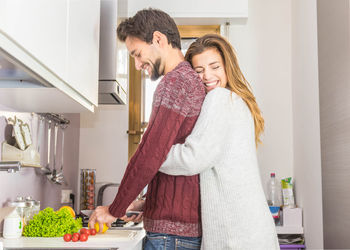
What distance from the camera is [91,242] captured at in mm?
1622

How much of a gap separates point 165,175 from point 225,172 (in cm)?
18

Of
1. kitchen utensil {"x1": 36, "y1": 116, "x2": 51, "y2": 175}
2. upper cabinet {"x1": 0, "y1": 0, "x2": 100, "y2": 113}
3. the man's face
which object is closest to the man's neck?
the man's face

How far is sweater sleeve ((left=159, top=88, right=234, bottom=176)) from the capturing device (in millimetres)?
1245

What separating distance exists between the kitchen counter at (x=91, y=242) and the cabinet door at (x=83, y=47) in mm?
555


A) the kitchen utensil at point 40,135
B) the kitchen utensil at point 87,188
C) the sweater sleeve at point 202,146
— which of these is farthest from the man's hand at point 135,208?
the kitchen utensil at point 87,188

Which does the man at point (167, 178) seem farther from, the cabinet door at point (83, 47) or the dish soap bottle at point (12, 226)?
the dish soap bottle at point (12, 226)

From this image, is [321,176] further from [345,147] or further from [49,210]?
[49,210]

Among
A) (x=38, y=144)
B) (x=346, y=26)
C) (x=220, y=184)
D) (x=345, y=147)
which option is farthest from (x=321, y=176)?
(x=38, y=144)

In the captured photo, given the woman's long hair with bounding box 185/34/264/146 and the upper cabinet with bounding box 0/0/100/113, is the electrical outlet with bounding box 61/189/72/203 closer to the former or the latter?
the upper cabinet with bounding box 0/0/100/113

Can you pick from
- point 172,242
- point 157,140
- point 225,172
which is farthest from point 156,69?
point 172,242

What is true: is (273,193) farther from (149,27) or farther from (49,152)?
(149,27)

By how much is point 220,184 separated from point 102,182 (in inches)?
82.8

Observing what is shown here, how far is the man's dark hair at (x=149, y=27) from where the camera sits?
4.87ft

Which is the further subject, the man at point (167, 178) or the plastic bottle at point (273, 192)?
the plastic bottle at point (273, 192)
